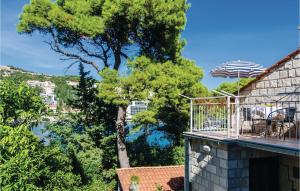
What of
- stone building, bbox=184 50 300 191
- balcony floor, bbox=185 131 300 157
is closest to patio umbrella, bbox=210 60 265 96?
stone building, bbox=184 50 300 191

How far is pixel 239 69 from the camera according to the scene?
9.35 meters

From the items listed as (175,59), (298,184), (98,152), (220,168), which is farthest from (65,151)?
(298,184)

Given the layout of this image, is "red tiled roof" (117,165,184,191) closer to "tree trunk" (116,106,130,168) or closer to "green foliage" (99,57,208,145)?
"tree trunk" (116,106,130,168)

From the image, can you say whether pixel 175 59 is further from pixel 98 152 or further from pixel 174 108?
pixel 98 152

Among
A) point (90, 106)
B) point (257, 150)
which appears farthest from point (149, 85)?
point (257, 150)

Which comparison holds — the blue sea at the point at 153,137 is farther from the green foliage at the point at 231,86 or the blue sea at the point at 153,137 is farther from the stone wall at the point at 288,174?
the stone wall at the point at 288,174

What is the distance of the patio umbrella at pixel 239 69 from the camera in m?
9.35

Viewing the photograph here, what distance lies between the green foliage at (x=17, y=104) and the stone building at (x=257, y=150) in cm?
439

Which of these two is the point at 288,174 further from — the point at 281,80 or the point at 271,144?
the point at 281,80

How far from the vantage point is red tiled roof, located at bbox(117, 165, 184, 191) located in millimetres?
11641

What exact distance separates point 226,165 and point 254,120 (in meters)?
1.81

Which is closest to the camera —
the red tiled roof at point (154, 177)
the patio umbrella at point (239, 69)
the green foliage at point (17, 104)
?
the green foliage at point (17, 104)

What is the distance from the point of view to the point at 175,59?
47.2 feet

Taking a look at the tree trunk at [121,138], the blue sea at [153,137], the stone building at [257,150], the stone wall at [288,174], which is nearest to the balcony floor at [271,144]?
the stone building at [257,150]
